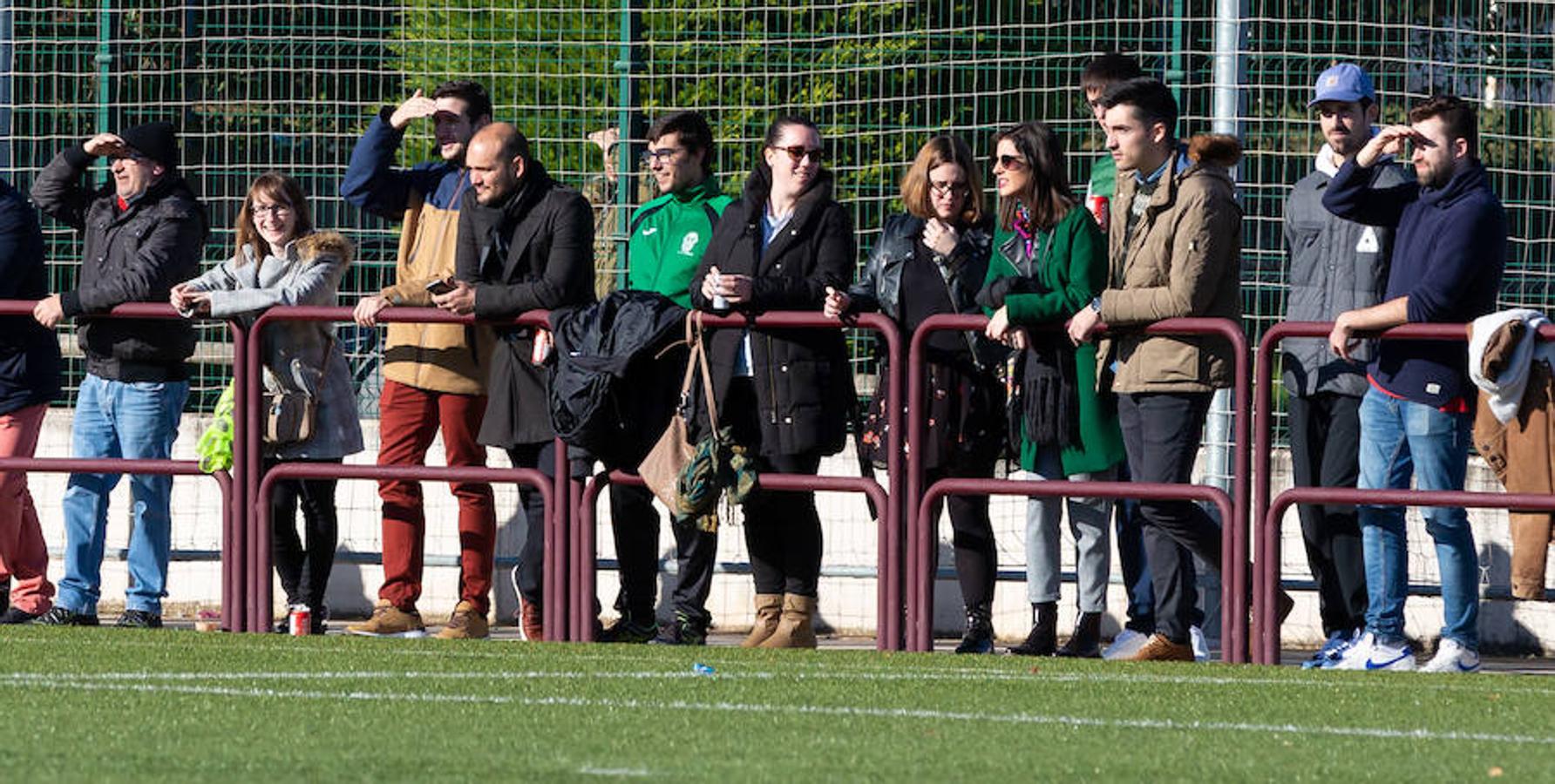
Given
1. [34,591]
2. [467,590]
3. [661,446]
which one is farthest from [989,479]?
[34,591]

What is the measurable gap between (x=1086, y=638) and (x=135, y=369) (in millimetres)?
Result: 3491

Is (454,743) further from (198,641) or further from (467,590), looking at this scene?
(467,590)

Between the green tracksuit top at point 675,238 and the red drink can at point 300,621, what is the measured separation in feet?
5.27

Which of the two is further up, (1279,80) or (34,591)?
(1279,80)

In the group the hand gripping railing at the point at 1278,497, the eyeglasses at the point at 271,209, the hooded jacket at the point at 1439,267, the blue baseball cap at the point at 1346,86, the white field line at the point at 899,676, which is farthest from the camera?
the eyeglasses at the point at 271,209

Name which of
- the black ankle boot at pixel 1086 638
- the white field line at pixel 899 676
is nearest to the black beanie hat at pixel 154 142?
the white field line at pixel 899 676

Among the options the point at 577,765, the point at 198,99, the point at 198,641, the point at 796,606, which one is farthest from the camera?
the point at 198,99

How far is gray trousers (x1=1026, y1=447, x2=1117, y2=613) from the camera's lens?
376 inches

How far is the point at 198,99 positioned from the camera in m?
12.5

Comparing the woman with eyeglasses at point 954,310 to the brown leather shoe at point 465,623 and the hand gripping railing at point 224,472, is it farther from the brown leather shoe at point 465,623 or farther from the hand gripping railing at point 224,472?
the hand gripping railing at point 224,472

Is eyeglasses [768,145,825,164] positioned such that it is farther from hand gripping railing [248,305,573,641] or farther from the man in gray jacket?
the man in gray jacket

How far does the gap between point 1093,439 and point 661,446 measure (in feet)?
4.53

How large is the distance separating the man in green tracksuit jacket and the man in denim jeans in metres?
1.69

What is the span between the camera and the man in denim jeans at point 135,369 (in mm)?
10328
